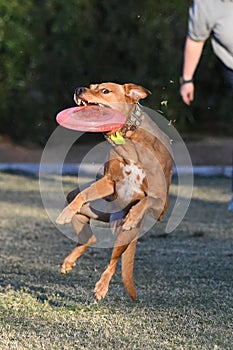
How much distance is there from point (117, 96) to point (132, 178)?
0.56m

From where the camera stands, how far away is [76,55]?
64.6ft

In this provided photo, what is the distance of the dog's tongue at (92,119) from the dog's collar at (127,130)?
0.07 metres

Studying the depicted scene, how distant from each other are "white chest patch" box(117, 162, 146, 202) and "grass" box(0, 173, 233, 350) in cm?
74

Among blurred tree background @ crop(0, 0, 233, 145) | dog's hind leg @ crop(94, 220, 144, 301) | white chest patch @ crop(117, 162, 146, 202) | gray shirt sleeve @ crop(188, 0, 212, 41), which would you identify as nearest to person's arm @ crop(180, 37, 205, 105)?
gray shirt sleeve @ crop(188, 0, 212, 41)

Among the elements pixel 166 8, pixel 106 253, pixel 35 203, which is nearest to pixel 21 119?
pixel 166 8

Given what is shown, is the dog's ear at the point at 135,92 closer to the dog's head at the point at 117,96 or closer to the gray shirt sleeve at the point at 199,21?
the dog's head at the point at 117,96

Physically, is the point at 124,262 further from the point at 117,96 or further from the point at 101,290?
the point at 117,96

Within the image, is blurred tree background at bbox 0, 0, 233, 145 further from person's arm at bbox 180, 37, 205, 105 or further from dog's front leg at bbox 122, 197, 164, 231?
person's arm at bbox 180, 37, 205, 105

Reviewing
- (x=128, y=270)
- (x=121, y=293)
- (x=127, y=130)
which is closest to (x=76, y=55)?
(x=121, y=293)

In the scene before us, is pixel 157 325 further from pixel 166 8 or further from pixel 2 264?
pixel 166 8

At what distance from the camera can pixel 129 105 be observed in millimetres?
6273

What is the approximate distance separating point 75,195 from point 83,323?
1081 millimetres

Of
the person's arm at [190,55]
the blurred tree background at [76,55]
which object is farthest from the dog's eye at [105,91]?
the blurred tree background at [76,55]

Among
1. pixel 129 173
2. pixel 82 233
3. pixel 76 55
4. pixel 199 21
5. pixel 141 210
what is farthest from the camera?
pixel 76 55
